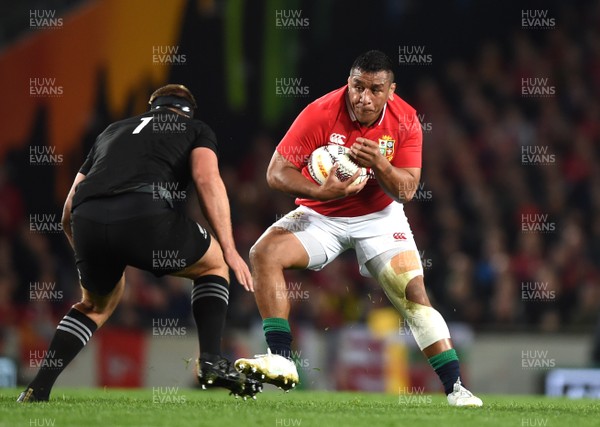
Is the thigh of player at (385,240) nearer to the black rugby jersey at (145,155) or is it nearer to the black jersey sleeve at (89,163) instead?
the black rugby jersey at (145,155)

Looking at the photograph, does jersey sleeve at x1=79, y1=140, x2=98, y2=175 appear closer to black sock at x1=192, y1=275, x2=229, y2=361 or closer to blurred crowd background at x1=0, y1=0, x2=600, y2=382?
black sock at x1=192, y1=275, x2=229, y2=361

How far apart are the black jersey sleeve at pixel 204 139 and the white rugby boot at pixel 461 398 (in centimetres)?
218

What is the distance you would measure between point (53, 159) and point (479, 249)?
20.2ft

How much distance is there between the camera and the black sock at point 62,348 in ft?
22.2

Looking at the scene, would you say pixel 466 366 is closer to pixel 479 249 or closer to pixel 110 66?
pixel 479 249

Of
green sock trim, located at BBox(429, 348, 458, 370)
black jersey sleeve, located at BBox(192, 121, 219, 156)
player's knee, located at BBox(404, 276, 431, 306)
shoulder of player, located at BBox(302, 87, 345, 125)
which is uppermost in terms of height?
shoulder of player, located at BBox(302, 87, 345, 125)

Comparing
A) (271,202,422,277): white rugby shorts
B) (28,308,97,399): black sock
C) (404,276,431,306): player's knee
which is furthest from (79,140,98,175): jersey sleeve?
(404,276,431,306): player's knee

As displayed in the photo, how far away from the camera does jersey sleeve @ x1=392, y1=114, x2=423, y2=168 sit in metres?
7.35

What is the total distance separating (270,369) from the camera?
680 cm

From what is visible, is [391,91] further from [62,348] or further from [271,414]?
[62,348]

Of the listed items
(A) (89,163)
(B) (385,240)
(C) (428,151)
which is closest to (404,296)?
(B) (385,240)

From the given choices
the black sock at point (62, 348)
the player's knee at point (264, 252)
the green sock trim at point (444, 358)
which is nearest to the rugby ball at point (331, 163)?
the player's knee at point (264, 252)

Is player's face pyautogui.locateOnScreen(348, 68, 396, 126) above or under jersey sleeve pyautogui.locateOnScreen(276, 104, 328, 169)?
above

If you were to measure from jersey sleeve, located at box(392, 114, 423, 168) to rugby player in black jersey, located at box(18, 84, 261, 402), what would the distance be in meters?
1.28
